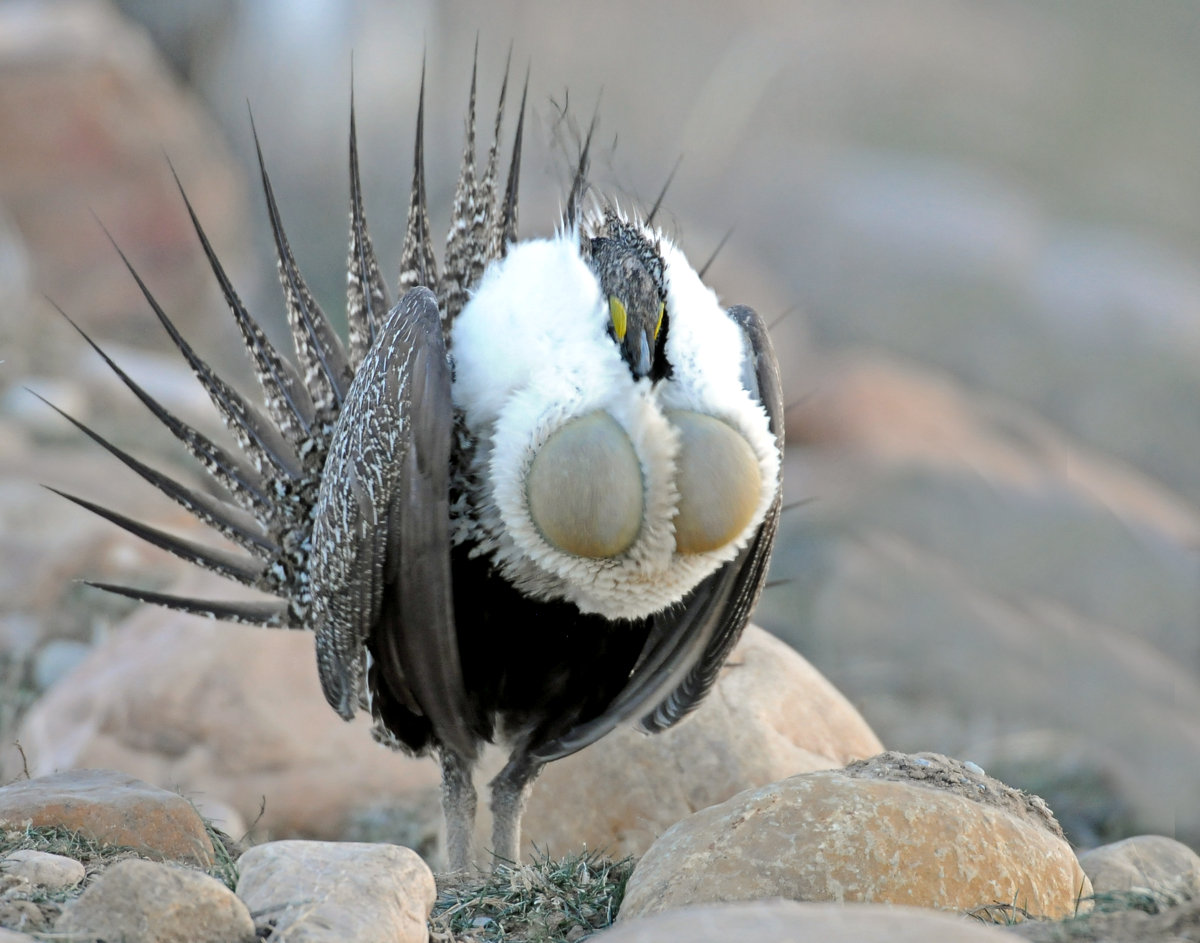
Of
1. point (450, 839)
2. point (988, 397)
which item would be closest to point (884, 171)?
point (988, 397)

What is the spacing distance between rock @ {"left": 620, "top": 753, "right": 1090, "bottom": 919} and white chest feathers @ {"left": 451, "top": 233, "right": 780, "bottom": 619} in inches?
19.7

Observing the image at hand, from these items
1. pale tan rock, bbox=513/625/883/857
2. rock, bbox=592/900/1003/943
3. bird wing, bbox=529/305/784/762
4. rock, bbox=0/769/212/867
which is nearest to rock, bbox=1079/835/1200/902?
pale tan rock, bbox=513/625/883/857

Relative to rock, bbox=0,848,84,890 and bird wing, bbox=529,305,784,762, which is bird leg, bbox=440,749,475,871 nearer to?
bird wing, bbox=529,305,784,762

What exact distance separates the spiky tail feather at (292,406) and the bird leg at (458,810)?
1.72ft

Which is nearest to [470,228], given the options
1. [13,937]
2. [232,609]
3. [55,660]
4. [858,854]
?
[232,609]

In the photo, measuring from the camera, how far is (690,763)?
341 cm

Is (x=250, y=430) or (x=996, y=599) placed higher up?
(x=250, y=430)

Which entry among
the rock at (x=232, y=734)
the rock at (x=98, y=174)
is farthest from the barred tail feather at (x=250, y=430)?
the rock at (x=98, y=174)

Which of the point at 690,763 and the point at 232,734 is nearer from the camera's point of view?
the point at 690,763

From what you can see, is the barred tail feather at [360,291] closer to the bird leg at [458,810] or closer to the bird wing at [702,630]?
the bird wing at [702,630]

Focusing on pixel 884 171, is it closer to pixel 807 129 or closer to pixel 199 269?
pixel 807 129

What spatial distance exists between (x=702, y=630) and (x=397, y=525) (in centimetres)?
75

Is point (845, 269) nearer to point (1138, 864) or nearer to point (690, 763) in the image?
point (690, 763)

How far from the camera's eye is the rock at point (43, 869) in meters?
2.29
